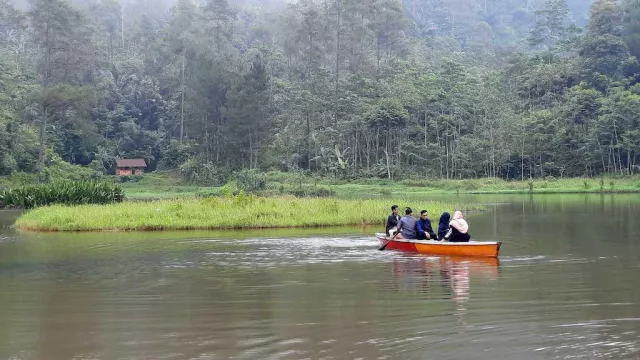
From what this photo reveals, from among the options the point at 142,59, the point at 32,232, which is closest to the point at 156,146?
the point at 142,59

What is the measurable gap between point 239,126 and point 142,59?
34.8 meters

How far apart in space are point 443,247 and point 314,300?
22.7 feet

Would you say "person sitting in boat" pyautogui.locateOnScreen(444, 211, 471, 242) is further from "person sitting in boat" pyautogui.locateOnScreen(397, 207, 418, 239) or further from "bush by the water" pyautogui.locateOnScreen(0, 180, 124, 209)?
"bush by the water" pyautogui.locateOnScreen(0, 180, 124, 209)

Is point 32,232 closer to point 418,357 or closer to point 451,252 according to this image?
point 451,252

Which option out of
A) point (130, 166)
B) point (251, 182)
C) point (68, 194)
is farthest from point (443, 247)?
point (130, 166)

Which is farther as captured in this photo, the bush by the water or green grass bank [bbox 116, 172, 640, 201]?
green grass bank [bbox 116, 172, 640, 201]

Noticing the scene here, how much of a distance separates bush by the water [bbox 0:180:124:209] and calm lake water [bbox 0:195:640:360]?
1252 cm

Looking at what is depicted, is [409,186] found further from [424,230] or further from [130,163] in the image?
[424,230]

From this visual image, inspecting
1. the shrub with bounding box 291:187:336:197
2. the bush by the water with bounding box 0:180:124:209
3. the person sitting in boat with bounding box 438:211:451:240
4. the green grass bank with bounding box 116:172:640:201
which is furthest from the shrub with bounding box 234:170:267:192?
the person sitting in boat with bounding box 438:211:451:240

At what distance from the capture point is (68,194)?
117ft

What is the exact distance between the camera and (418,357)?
897 centimetres

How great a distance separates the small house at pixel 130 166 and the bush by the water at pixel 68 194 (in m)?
35.1

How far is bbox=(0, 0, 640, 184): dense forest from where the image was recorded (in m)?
65.6

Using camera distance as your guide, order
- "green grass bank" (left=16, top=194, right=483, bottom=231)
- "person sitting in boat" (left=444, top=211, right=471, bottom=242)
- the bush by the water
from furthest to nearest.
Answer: the bush by the water
"green grass bank" (left=16, top=194, right=483, bottom=231)
"person sitting in boat" (left=444, top=211, right=471, bottom=242)
